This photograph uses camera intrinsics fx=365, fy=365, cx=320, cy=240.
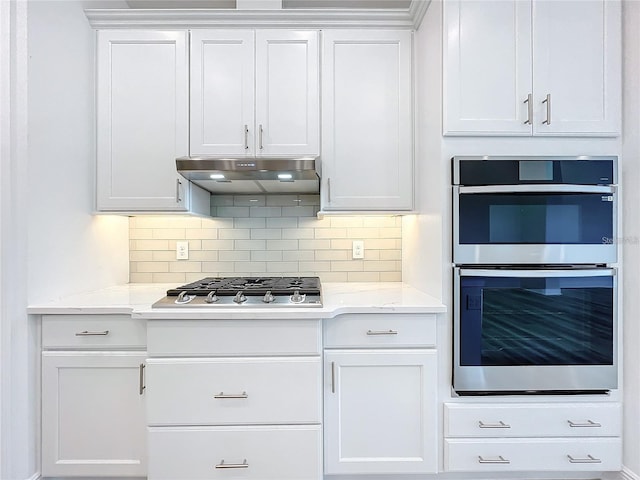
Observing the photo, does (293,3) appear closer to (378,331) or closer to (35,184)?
(35,184)

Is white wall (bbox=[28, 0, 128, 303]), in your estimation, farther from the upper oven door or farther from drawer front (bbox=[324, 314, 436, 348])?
the upper oven door

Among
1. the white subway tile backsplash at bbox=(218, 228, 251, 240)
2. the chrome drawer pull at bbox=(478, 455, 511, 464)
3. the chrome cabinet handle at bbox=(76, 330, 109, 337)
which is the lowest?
the chrome drawer pull at bbox=(478, 455, 511, 464)

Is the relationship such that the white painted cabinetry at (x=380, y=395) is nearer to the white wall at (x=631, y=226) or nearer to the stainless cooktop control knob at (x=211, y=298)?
the stainless cooktop control knob at (x=211, y=298)

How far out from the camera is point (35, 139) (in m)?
1.62

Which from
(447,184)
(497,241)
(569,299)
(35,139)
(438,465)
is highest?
(35,139)

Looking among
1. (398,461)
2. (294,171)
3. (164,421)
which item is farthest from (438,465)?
(294,171)

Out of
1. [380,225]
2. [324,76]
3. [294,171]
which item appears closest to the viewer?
[294,171]

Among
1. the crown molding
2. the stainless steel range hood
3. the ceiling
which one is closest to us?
the stainless steel range hood

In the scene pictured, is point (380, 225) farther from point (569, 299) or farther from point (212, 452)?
point (212, 452)

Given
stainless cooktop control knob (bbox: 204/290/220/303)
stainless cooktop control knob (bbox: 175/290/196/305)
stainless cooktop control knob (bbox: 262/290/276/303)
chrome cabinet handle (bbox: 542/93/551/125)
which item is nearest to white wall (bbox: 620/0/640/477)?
chrome cabinet handle (bbox: 542/93/551/125)

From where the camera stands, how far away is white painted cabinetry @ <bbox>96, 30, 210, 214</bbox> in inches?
76.9

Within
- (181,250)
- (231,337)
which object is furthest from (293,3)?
(231,337)

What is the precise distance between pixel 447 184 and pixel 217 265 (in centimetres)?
148

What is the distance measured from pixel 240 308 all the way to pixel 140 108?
1.25m
